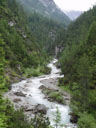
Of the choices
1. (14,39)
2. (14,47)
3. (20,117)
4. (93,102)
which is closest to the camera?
(20,117)

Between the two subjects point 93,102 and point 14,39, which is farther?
point 14,39

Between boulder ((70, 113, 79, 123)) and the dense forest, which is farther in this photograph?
boulder ((70, 113, 79, 123))

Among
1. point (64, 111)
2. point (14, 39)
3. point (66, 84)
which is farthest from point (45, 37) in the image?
point (64, 111)

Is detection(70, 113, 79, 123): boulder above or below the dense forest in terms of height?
below

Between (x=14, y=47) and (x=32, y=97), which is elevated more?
(x=14, y=47)

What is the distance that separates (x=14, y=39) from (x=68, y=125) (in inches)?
2352

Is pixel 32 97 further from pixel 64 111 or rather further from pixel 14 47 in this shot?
pixel 14 47

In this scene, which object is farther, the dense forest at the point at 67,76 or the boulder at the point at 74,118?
the boulder at the point at 74,118

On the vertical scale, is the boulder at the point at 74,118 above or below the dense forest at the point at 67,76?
below

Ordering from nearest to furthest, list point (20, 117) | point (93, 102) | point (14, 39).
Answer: point (20, 117), point (93, 102), point (14, 39)

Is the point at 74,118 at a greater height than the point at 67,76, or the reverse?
the point at 67,76

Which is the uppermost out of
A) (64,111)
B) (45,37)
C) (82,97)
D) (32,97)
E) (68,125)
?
(45,37)

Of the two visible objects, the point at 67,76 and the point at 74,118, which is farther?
the point at 67,76

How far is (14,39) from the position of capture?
241 ft
